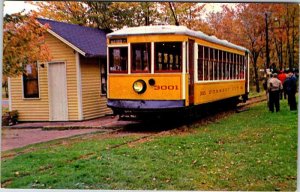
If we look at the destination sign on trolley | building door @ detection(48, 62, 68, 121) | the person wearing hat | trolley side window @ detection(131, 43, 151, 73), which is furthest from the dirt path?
the person wearing hat

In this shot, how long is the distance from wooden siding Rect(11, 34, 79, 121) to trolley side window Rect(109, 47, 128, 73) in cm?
41

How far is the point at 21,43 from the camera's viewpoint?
5020 mm

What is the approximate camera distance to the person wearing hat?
209 inches

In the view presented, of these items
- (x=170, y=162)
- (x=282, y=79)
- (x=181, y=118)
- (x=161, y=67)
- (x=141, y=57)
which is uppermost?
(x=141, y=57)

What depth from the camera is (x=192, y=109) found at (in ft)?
18.2

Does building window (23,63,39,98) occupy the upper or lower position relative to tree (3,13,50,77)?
lower

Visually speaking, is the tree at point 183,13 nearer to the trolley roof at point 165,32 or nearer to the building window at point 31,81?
the trolley roof at point 165,32

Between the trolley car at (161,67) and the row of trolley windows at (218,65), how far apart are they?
12mm

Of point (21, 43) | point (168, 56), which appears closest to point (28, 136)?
point (21, 43)

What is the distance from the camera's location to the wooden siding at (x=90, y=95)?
5.22 meters

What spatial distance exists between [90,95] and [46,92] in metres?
0.46

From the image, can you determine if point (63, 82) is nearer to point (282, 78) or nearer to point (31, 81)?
point (31, 81)

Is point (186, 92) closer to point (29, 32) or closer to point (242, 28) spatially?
point (242, 28)

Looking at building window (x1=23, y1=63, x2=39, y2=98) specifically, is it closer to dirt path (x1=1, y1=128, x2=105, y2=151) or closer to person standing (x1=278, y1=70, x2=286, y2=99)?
dirt path (x1=1, y1=128, x2=105, y2=151)
